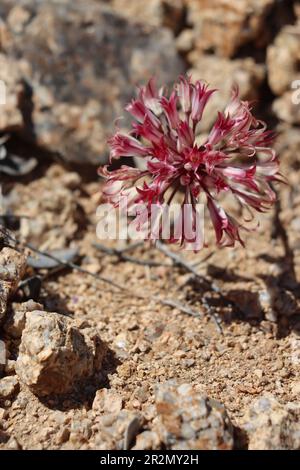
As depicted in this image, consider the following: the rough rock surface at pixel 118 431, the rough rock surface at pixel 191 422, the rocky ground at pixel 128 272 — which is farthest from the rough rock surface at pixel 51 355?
the rough rock surface at pixel 191 422

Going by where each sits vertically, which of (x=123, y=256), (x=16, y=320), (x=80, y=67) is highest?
(x=80, y=67)

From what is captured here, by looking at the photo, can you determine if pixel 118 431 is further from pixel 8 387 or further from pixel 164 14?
pixel 164 14

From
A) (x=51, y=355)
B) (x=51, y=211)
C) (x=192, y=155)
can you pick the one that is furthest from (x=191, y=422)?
(x=51, y=211)

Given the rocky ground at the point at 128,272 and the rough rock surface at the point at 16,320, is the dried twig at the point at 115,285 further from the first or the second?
the rough rock surface at the point at 16,320

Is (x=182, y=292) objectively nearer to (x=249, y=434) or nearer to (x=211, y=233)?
(x=211, y=233)
